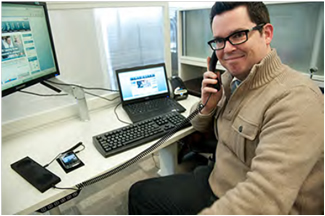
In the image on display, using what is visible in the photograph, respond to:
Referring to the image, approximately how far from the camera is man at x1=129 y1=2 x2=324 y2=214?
0.65 m

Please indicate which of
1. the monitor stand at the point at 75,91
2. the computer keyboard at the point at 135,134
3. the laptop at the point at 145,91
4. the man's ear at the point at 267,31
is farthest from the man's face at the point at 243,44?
the monitor stand at the point at 75,91

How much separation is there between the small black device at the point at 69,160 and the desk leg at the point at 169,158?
0.78 m

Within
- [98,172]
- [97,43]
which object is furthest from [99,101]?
[98,172]

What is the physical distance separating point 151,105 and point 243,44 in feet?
2.43

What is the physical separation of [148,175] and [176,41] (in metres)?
1.20

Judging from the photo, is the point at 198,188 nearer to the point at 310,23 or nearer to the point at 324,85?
the point at 324,85

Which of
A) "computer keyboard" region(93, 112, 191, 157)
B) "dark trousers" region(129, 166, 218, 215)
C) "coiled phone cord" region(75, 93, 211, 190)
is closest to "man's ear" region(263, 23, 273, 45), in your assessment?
"coiled phone cord" region(75, 93, 211, 190)

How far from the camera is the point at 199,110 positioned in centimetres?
109

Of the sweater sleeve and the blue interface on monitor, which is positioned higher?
the blue interface on monitor

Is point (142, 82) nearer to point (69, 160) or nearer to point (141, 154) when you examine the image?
point (141, 154)

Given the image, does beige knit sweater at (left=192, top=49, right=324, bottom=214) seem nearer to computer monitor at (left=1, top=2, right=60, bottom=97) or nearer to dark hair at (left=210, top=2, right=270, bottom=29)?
dark hair at (left=210, top=2, right=270, bottom=29)

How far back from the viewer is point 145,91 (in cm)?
145

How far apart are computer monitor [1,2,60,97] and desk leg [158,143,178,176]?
922mm

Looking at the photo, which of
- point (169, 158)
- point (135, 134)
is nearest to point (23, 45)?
point (135, 134)
